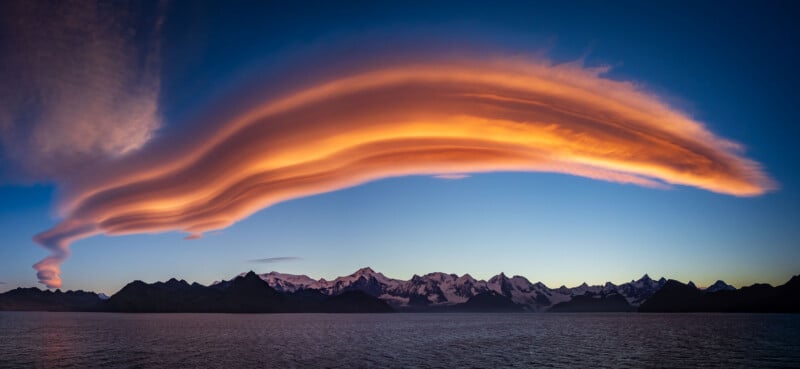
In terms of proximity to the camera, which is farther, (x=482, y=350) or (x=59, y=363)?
(x=482, y=350)

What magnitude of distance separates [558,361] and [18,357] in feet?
298

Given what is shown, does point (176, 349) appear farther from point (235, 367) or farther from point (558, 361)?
point (558, 361)

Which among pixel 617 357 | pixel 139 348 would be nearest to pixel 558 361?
pixel 617 357

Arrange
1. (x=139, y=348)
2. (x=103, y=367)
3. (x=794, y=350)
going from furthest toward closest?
(x=139, y=348)
(x=794, y=350)
(x=103, y=367)

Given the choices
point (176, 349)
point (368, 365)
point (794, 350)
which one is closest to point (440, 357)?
point (368, 365)

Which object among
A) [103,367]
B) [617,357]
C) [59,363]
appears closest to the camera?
[103,367]

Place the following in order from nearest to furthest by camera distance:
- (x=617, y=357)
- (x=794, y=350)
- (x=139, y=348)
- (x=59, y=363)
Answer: (x=59, y=363) < (x=617, y=357) < (x=794, y=350) < (x=139, y=348)

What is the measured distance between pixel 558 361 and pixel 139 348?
82999mm

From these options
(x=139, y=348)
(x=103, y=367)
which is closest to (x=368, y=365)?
(x=103, y=367)

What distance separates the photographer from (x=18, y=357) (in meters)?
81.9

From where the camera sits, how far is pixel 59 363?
74.5 metres

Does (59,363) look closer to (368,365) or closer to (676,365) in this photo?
(368,365)

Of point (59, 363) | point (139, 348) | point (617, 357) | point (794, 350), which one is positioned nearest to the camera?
point (59, 363)

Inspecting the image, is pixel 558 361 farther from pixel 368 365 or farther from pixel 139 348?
pixel 139 348
